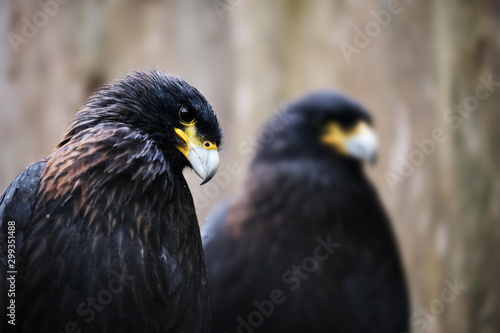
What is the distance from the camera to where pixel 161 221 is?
1.73 m

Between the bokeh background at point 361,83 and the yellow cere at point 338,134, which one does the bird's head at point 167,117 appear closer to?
the yellow cere at point 338,134

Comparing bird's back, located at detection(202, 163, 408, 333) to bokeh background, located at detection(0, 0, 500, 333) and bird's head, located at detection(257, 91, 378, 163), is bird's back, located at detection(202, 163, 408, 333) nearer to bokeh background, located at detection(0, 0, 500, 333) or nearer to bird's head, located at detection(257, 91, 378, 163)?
bird's head, located at detection(257, 91, 378, 163)

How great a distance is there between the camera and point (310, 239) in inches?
134

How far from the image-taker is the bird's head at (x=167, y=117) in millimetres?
1740

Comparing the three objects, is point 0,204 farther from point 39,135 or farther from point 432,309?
point 432,309

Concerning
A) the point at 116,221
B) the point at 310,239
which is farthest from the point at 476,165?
the point at 116,221

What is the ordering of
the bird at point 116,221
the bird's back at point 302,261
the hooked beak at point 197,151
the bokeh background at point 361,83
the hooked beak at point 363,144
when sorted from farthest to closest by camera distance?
1. the bokeh background at point 361,83
2. the hooked beak at point 363,144
3. the bird's back at point 302,261
4. the hooked beak at point 197,151
5. the bird at point 116,221

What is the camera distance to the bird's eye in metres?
1.75

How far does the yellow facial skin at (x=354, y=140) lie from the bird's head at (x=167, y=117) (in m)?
1.75

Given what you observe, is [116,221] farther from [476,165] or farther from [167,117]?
[476,165]

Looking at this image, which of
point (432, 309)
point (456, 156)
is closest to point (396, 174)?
point (456, 156)

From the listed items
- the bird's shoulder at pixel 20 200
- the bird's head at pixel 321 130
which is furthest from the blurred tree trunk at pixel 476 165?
the bird's shoulder at pixel 20 200

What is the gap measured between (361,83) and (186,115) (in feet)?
10.1

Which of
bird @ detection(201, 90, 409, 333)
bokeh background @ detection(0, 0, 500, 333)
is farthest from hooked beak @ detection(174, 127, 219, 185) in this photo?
bokeh background @ detection(0, 0, 500, 333)
